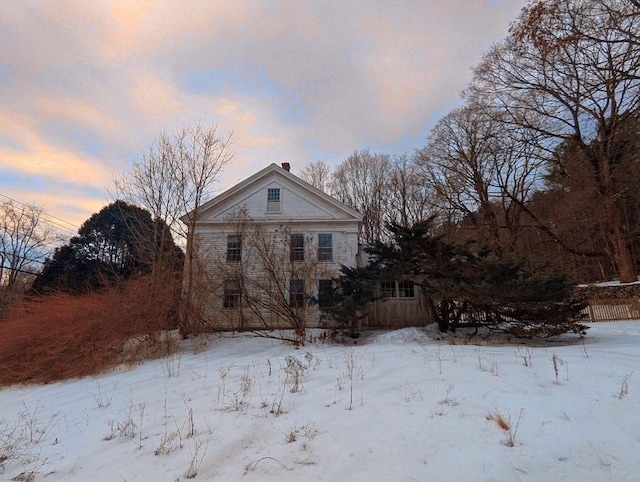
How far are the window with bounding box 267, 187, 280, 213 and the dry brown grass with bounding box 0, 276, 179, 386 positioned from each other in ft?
22.6

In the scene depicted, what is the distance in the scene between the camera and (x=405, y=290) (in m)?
15.5

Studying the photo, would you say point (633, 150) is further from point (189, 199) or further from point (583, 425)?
point (189, 199)

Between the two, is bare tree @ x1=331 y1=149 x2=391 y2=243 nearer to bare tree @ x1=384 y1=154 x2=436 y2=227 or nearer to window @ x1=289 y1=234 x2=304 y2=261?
bare tree @ x1=384 y1=154 x2=436 y2=227

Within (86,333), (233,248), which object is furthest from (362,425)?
(233,248)

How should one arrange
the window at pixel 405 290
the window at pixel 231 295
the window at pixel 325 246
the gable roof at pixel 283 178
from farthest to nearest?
the gable roof at pixel 283 178 → the window at pixel 325 246 → the window at pixel 405 290 → the window at pixel 231 295

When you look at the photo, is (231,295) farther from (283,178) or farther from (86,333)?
(283,178)

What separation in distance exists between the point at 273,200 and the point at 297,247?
125 inches

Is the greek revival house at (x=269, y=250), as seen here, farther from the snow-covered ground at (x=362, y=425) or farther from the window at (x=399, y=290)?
the snow-covered ground at (x=362, y=425)

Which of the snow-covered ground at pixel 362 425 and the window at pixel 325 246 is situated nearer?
the snow-covered ground at pixel 362 425

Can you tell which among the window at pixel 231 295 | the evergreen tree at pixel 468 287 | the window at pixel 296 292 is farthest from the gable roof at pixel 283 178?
the evergreen tree at pixel 468 287

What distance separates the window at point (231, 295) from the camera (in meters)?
13.9

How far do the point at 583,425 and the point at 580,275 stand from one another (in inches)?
1269

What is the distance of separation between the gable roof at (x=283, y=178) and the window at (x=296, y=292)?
4619 millimetres

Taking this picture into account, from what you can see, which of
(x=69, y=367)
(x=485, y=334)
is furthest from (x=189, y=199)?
(x=485, y=334)
